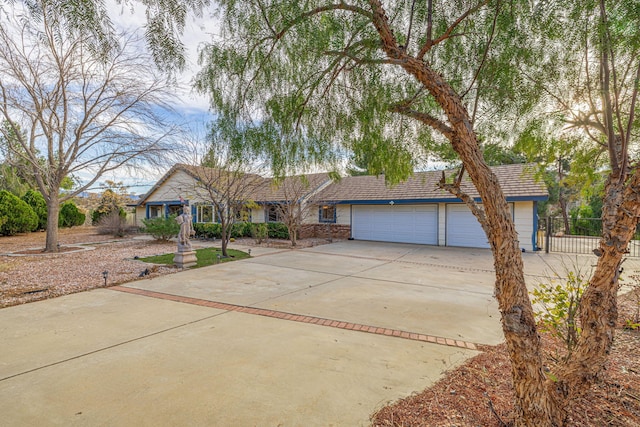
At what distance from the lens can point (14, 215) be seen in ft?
60.5

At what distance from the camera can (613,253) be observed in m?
2.36

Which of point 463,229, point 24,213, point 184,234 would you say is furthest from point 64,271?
point 463,229

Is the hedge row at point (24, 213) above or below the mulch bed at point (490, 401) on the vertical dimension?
above

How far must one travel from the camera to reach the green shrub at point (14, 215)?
58.9ft

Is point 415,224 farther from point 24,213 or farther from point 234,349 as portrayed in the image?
point 24,213

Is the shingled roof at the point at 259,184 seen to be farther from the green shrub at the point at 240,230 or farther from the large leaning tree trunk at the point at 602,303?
the large leaning tree trunk at the point at 602,303

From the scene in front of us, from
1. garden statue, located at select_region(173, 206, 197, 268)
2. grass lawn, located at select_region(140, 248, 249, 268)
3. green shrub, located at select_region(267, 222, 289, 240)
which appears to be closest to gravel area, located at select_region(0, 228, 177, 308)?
garden statue, located at select_region(173, 206, 197, 268)

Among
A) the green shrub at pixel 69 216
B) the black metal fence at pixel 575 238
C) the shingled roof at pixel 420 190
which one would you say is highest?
the shingled roof at pixel 420 190

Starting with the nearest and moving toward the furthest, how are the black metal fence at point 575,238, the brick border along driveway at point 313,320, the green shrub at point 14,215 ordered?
Answer: the brick border along driveway at point 313,320
the black metal fence at point 575,238
the green shrub at point 14,215

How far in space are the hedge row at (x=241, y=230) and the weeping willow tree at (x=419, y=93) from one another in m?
14.6

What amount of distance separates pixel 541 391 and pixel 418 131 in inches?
112

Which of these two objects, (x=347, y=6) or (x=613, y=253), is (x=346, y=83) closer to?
(x=347, y=6)

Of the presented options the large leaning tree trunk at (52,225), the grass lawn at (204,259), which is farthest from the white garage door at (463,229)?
the large leaning tree trunk at (52,225)

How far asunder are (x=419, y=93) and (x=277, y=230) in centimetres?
1553
